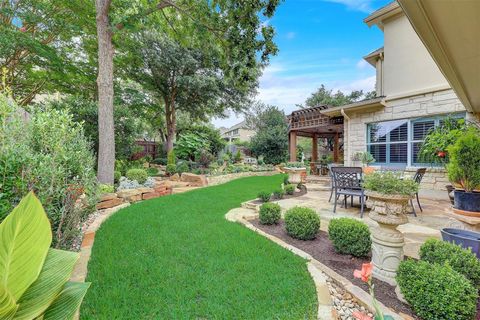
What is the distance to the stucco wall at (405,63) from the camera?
20.3 feet

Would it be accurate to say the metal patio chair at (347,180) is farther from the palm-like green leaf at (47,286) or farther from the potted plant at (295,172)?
the palm-like green leaf at (47,286)

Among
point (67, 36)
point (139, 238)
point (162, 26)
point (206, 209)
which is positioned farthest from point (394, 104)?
point (67, 36)

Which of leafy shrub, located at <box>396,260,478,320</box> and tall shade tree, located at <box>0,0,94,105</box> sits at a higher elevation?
tall shade tree, located at <box>0,0,94,105</box>

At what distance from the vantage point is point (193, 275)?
2.26m

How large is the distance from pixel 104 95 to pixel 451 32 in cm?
679

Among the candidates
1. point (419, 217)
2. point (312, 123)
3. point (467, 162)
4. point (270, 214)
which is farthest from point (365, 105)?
point (270, 214)

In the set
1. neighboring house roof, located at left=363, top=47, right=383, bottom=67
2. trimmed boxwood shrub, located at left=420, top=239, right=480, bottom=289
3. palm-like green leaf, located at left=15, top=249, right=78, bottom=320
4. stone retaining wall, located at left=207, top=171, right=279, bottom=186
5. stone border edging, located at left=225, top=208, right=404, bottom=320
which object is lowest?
stone border edging, located at left=225, top=208, right=404, bottom=320

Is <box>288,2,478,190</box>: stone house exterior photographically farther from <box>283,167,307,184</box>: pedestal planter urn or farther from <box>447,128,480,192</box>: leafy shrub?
<box>447,128,480,192</box>: leafy shrub

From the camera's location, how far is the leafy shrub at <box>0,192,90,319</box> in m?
0.80

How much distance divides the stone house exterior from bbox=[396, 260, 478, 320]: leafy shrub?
551 cm

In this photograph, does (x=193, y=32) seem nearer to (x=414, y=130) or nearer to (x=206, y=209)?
(x=206, y=209)

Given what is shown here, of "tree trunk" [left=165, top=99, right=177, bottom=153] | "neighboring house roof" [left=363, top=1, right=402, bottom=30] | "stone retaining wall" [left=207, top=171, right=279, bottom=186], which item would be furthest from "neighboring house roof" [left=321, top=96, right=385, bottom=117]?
"tree trunk" [left=165, top=99, right=177, bottom=153]

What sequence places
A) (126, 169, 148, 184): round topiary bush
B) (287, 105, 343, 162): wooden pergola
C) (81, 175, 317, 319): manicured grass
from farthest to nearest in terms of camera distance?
(287, 105, 343, 162): wooden pergola < (126, 169, 148, 184): round topiary bush < (81, 175, 317, 319): manicured grass

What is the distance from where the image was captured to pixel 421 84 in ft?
20.7
